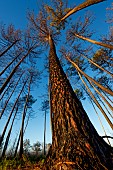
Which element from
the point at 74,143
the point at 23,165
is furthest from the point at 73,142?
the point at 23,165

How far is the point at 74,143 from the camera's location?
2.18 metres

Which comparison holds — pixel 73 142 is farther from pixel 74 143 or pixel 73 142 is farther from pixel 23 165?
pixel 23 165

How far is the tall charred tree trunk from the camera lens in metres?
1.96

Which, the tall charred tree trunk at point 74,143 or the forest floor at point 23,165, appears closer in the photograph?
the tall charred tree trunk at point 74,143

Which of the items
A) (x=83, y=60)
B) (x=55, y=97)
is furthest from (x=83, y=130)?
(x=83, y=60)

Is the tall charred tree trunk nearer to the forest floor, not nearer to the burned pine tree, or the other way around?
the burned pine tree

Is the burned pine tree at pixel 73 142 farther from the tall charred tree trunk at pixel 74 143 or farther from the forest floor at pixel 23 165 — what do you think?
the forest floor at pixel 23 165

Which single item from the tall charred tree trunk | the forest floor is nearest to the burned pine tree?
the tall charred tree trunk

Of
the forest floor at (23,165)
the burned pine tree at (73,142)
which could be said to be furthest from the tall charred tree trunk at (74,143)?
the forest floor at (23,165)

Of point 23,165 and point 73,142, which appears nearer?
point 73,142

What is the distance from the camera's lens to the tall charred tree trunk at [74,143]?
77.1 inches

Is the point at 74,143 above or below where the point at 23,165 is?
below

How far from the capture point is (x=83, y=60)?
1397cm

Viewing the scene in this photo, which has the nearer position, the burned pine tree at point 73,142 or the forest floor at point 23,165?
the burned pine tree at point 73,142
